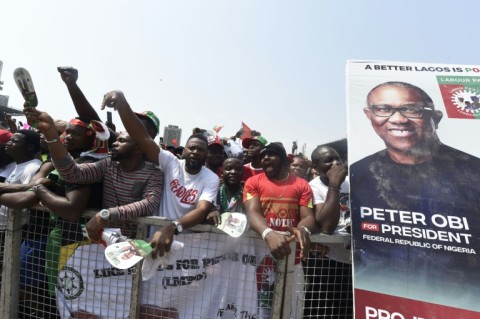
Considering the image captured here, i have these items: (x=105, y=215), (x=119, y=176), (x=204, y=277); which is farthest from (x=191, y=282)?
(x=119, y=176)

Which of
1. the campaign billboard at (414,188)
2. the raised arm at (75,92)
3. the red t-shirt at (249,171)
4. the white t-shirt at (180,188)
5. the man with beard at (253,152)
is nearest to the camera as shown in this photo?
the campaign billboard at (414,188)

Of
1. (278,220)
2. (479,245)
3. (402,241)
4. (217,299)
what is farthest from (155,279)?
(479,245)

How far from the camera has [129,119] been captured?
106 inches

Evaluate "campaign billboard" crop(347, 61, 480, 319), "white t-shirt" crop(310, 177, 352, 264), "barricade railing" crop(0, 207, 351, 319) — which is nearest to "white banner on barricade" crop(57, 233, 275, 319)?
"barricade railing" crop(0, 207, 351, 319)

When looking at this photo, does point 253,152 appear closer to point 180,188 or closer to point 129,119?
point 180,188

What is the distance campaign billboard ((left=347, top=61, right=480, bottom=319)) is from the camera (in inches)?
93.9

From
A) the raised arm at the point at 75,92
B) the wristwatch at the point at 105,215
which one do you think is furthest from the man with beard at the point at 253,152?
the wristwatch at the point at 105,215

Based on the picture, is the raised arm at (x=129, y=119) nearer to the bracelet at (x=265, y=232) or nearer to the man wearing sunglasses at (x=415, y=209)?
the bracelet at (x=265, y=232)

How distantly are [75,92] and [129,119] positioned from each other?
3.51 ft

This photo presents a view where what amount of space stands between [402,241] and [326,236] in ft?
1.69

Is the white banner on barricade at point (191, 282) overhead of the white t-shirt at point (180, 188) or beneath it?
beneath

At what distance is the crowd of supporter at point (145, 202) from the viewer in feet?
8.40

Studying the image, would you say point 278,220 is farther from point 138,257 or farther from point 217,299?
point 138,257

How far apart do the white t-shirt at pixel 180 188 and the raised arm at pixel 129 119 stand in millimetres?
164
